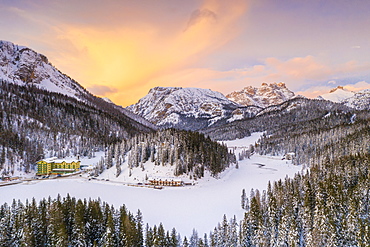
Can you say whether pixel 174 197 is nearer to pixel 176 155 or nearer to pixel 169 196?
pixel 169 196

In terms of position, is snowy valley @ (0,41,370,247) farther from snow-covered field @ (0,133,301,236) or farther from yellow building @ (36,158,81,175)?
yellow building @ (36,158,81,175)

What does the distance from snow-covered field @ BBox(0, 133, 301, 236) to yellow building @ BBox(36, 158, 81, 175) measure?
20373 mm

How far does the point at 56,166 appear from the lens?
130125 mm

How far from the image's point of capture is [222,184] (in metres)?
96.2

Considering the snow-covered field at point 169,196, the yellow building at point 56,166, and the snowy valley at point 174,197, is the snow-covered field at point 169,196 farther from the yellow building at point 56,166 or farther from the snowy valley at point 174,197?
the yellow building at point 56,166

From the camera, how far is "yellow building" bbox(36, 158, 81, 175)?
12500 centimetres

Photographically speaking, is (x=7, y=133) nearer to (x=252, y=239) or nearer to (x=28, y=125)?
(x=28, y=125)

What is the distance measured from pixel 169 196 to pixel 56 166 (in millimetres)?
86177

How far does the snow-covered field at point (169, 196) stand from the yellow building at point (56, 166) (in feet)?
66.8

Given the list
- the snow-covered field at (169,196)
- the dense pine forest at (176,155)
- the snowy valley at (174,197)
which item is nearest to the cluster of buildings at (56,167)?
the snowy valley at (174,197)

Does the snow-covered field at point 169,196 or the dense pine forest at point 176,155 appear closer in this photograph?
the snow-covered field at point 169,196

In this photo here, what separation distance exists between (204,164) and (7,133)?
418ft

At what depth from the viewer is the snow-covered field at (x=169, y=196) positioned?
2228 inches

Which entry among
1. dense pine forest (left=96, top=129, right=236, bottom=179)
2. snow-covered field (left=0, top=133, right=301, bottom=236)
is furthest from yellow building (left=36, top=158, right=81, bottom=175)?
dense pine forest (left=96, top=129, right=236, bottom=179)
